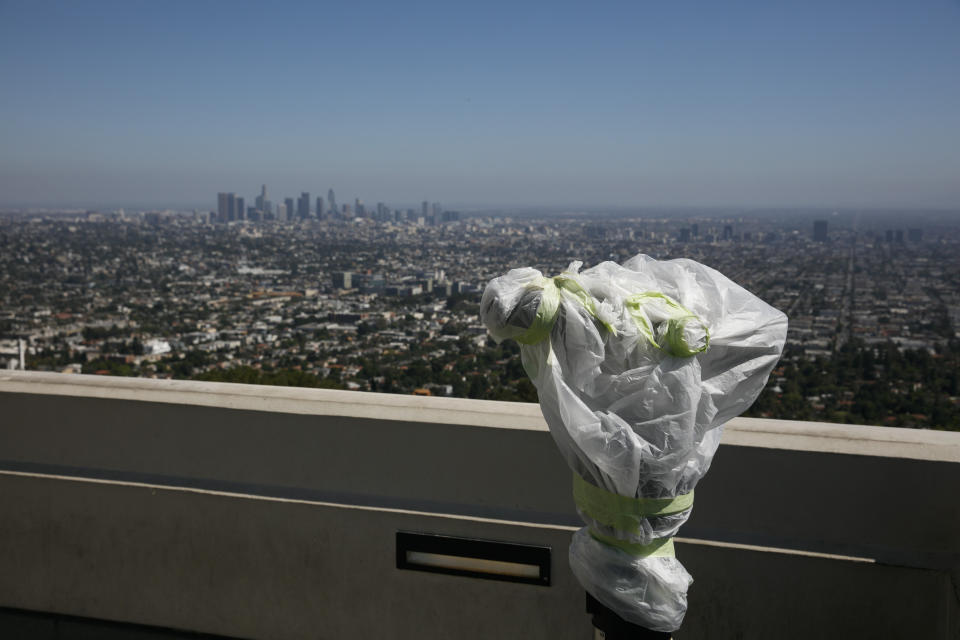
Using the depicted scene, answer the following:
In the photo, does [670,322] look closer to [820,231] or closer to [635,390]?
[635,390]

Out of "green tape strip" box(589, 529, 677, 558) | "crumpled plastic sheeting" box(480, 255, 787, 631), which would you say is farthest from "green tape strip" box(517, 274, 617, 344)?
"green tape strip" box(589, 529, 677, 558)

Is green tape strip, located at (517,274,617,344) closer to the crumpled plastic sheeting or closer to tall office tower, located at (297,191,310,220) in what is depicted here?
the crumpled plastic sheeting

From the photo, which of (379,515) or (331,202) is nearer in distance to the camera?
(379,515)

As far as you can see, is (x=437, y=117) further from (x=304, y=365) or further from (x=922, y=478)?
(x=922, y=478)

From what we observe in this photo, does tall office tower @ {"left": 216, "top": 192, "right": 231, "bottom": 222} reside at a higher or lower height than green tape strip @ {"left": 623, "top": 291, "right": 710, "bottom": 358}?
higher

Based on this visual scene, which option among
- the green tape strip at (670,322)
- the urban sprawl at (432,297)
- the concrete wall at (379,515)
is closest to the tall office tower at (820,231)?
the urban sprawl at (432,297)

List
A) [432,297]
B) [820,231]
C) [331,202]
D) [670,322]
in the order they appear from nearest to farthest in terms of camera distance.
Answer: [670,322]
[820,231]
[432,297]
[331,202]

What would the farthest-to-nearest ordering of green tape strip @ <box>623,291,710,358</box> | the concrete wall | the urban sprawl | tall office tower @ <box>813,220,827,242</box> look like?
tall office tower @ <box>813,220,827,242</box>, the urban sprawl, the concrete wall, green tape strip @ <box>623,291,710,358</box>

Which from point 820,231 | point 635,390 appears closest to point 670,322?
point 635,390
